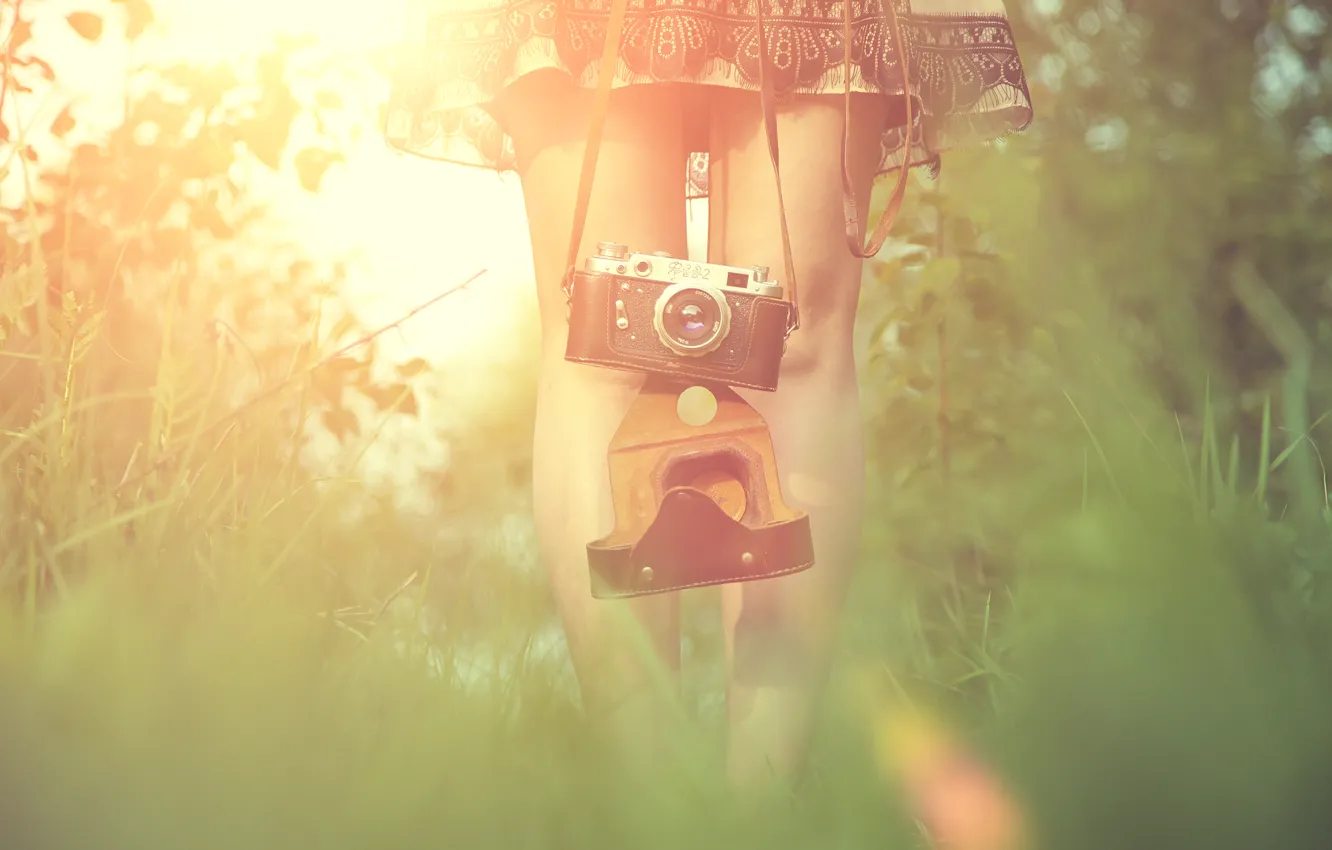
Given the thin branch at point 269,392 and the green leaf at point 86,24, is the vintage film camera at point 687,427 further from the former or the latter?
the green leaf at point 86,24

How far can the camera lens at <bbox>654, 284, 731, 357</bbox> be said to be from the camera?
1.24m

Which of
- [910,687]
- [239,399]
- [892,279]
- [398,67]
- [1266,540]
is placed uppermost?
[398,67]

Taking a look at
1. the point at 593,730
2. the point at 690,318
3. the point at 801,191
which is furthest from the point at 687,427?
the point at 593,730

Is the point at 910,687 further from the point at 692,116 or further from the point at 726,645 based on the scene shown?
the point at 692,116

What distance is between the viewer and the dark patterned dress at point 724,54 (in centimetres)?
124

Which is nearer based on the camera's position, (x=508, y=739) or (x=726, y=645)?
(x=508, y=739)

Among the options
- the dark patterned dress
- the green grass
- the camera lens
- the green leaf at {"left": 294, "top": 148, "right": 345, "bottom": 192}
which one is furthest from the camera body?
the green leaf at {"left": 294, "top": 148, "right": 345, "bottom": 192}

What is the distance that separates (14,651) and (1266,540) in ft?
2.50

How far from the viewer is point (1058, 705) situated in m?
0.68

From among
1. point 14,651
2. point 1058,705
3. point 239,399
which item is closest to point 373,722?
point 14,651

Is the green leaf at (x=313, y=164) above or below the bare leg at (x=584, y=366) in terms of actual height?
above

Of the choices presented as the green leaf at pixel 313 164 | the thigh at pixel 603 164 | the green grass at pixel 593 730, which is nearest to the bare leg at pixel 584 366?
the thigh at pixel 603 164

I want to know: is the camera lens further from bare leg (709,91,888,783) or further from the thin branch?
the thin branch

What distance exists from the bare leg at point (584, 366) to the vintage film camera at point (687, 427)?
0.14 ft
